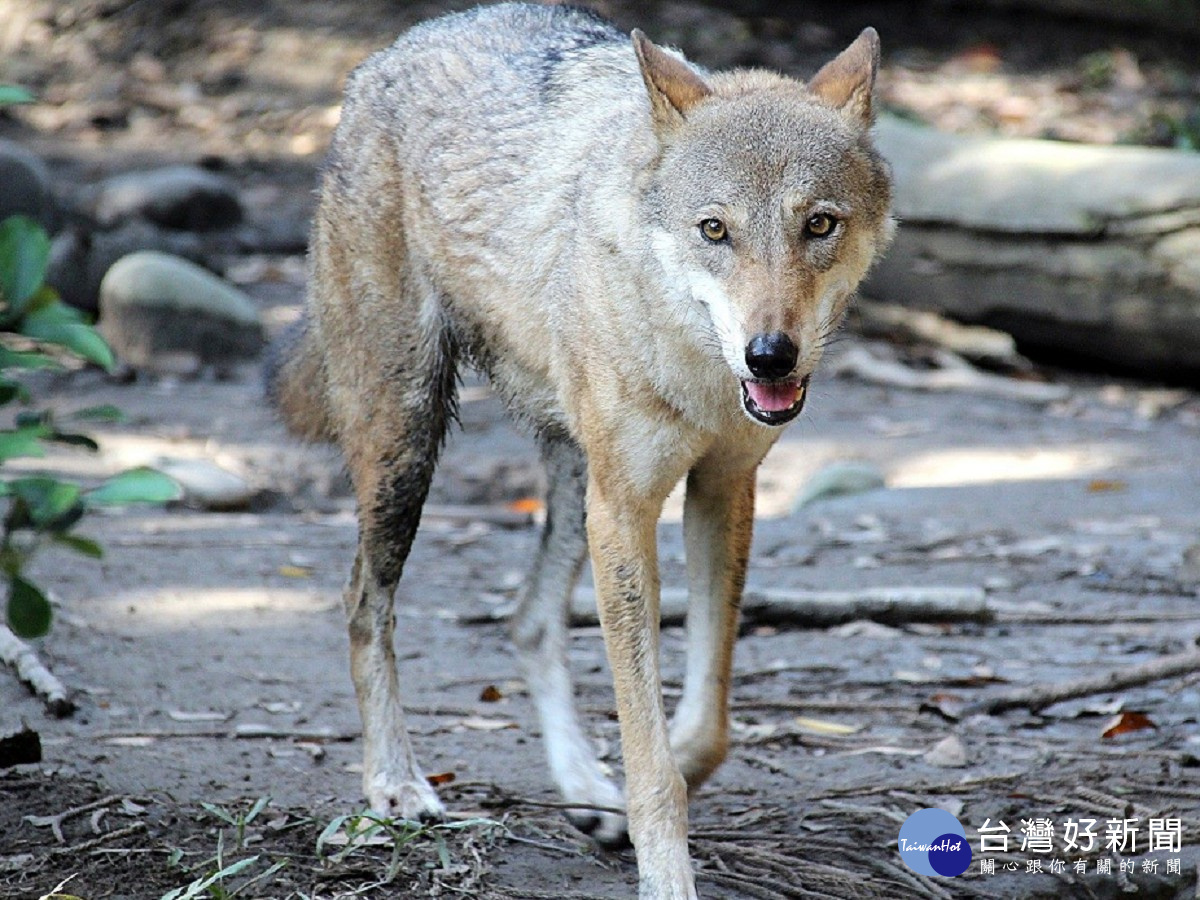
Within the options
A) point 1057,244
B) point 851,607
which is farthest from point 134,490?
point 1057,244

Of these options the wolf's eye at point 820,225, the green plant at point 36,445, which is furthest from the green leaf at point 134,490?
the wolf's eye at point 820,225

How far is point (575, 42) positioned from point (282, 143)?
7.85 metres

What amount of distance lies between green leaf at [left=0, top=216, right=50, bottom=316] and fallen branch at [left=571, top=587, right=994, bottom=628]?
2993 mm

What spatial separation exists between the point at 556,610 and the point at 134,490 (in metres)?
2.23

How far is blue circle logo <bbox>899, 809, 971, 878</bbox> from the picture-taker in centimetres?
356

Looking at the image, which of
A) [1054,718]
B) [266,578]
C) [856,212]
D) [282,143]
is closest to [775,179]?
[856,212]

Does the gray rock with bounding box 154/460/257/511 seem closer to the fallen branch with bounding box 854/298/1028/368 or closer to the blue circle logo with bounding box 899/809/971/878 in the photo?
the blue circle logo with bounding box 899/809/971/878

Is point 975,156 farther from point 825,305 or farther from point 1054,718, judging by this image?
point 825,305

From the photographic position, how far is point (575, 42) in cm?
418

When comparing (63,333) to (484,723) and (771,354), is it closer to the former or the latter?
(771,354)

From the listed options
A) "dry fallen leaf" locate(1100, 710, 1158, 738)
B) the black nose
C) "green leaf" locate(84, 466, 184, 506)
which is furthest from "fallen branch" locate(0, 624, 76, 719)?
"dry fallen leaf" locate(1100, 710, 1158, 738)

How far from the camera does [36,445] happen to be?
2162 mm

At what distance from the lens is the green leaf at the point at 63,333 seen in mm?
2246

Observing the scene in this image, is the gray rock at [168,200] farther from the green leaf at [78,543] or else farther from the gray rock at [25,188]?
the green leaf at [78,543]
